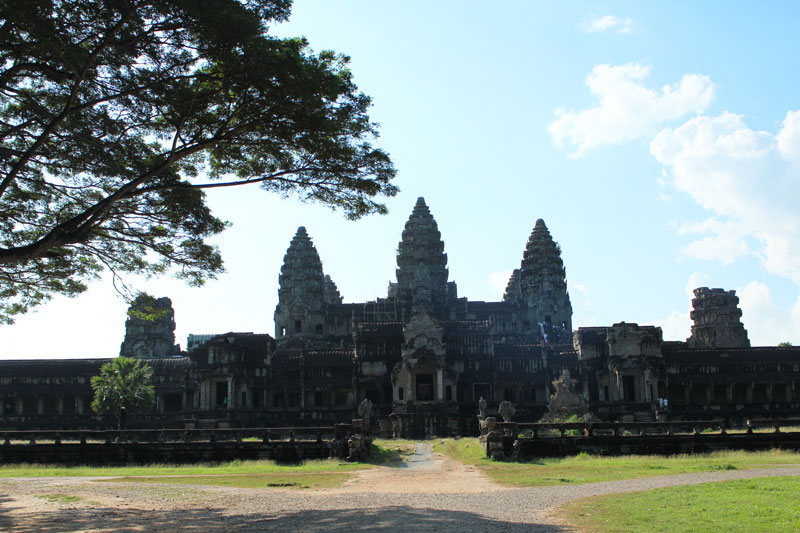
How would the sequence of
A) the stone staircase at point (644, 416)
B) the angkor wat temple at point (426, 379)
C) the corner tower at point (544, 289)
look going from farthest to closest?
the corner tower at point (544, 289)
the angkor wat temple at point (426, 379)
the stone staircase at point (644, 416)

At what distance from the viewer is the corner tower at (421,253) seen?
90125 mm

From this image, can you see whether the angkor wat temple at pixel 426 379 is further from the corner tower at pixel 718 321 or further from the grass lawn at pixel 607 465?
the grass lawn at pixel 607 465

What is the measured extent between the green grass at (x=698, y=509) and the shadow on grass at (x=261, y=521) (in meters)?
1.68

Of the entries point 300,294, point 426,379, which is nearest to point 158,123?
point 426,379

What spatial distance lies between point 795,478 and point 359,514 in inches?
469

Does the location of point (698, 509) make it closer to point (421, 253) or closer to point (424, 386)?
point (424, 386)

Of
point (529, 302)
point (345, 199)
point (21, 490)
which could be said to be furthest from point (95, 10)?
point (529, 302)

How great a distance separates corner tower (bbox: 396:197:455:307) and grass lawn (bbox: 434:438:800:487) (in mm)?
59724

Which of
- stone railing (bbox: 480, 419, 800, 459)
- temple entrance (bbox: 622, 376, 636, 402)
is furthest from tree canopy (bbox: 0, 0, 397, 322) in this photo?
temple entrance (bbox: 622, 376, 636, 402)

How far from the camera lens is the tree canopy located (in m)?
16.5

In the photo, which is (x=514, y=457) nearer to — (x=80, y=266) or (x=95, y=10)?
(x=80, y=266)

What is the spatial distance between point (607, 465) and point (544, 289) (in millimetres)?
61656

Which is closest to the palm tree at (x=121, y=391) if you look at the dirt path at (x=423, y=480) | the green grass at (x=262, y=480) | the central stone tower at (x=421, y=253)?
the green grass at (x=262, y=480)

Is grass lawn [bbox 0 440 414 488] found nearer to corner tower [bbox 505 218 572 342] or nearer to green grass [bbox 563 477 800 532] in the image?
green grass [bbox 563 477 800 532]
